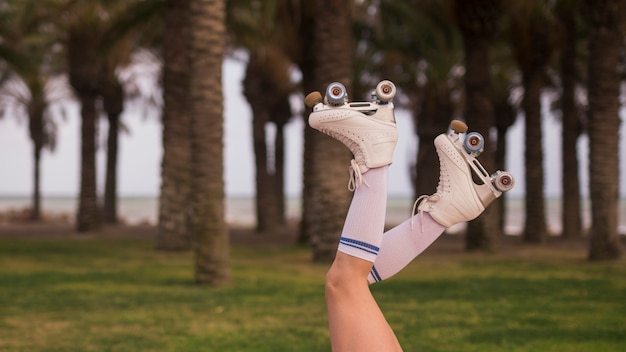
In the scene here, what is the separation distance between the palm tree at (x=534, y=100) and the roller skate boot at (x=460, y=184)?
15.2m

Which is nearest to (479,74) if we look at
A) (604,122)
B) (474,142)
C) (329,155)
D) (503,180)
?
(604,122)

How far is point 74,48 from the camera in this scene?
941 inches

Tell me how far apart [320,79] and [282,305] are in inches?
252

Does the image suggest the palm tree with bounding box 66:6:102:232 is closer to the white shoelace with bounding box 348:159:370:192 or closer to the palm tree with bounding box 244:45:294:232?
the palm tree with bounding box 244:45:294:232

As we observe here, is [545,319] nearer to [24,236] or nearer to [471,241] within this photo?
[471,241]

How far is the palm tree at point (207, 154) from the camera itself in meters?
10.8

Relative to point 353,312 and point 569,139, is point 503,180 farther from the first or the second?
point 569,139

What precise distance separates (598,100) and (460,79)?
1278 cm

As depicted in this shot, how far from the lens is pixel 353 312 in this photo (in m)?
3.66

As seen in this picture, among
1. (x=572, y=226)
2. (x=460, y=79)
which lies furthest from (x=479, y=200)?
(x=460, y=79)

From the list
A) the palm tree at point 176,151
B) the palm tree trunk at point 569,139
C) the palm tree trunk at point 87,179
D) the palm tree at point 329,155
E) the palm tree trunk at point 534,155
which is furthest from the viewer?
the palm tree trunk at point 87,179

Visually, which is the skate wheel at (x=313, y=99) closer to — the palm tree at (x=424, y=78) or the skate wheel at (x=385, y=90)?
the skate wheel at (x=385, y=90)

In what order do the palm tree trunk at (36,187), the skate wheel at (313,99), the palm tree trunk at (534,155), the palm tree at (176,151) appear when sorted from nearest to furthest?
the skate wheel at (313,99) < the palm tree at (176,151) < the palm tree trunk at (534,155) < the palm tree trunk at (36,187)

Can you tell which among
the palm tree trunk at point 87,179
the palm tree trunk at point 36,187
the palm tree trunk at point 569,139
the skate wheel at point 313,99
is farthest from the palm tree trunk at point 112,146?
the skate wheel at point 313,99
